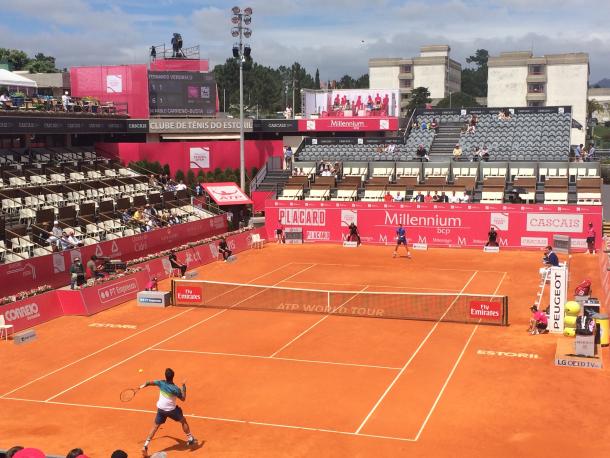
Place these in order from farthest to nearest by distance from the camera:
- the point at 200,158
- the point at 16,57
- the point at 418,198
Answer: the point at 16,57
the point at 200,158
the point at 418,198

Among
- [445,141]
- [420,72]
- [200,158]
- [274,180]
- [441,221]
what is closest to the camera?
[441,221]

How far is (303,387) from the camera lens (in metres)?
18.9

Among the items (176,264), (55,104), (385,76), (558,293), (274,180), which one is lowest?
(176,264)

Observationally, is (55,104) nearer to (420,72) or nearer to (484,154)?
(484,154)

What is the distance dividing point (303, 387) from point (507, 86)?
107 meters

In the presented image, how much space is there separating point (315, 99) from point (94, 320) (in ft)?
150

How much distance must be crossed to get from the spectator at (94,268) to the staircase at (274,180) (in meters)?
23.1

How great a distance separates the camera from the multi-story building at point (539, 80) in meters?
111

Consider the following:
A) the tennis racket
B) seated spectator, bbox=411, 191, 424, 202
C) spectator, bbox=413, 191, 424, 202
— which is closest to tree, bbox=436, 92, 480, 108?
seated spectator, bbox=411, 191, 424, 202

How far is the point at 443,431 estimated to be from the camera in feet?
51.6

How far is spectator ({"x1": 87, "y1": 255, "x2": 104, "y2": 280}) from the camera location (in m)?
30.9

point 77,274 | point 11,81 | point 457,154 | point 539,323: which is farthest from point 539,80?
point 77,274

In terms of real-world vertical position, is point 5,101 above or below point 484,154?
above

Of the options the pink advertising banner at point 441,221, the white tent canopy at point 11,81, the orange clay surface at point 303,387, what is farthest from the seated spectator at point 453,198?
the white tent canopy at point 11,81
